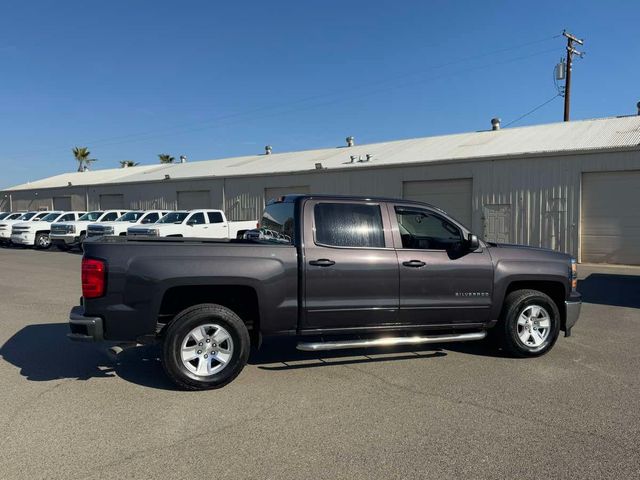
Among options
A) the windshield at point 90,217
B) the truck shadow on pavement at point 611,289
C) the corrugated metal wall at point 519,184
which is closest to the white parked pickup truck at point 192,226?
the windshield at point 90,217

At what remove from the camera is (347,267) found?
17.3ft

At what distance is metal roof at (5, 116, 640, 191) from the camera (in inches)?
713

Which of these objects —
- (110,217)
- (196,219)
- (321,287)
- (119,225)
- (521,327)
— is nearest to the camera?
(321,287)

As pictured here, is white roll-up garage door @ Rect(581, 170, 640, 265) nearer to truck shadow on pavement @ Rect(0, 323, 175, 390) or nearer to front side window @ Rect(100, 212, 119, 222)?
truck shadow on pavement @ Rect(0, 323, 175, 390)

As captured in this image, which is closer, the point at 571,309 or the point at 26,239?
the point at 571,309

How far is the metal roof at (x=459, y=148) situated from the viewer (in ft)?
59.4

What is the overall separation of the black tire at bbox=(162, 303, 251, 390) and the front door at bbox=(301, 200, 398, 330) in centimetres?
70

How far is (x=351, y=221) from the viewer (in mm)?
5559

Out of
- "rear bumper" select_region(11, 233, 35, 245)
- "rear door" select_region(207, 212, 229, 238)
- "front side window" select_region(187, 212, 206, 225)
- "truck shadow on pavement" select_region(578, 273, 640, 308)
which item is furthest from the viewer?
"rear bumper" select_region(11, 233, 35, 245)

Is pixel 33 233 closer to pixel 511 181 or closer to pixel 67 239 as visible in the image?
pixel 67 239

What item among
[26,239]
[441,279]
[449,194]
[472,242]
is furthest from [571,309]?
[26,239]

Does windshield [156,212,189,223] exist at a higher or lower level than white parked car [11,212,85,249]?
higher

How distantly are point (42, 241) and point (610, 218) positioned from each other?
23.3 metres

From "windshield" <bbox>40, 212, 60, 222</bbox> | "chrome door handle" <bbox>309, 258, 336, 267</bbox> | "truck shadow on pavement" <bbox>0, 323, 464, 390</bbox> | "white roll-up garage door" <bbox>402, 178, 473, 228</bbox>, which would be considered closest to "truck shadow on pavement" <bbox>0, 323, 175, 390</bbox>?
"truck shadow on pavement" <bbox>0, 323, 464, 390</bbox>
